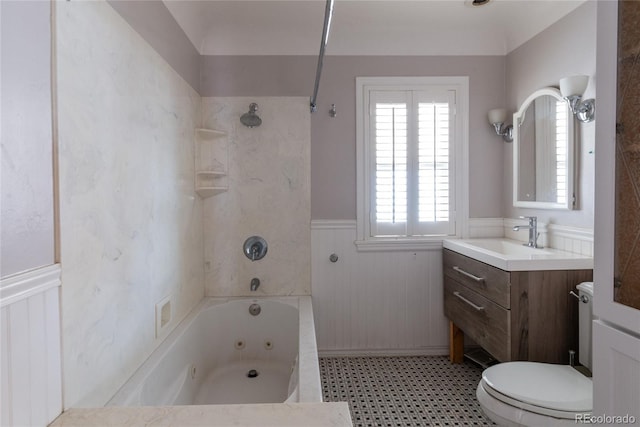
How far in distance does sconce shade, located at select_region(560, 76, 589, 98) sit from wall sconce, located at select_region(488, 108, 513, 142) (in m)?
0.56

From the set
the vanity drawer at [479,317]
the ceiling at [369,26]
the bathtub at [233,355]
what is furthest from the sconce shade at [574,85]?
the bathtub at [233,355]

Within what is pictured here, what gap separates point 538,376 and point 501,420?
0.28 metres

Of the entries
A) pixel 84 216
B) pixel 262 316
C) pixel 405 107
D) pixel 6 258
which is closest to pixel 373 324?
pixel 262 316

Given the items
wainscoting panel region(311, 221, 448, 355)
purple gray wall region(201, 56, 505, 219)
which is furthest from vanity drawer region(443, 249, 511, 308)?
purple gray wall region(201, 56, 505, 219)

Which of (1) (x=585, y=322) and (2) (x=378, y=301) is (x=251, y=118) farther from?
(1) (x=585, y=322)

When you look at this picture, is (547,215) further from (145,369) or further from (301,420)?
(145,369)

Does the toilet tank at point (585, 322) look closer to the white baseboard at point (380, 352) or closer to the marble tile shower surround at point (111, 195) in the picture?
the white baseboard at point (380, 352)

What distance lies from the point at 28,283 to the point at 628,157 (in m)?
1.55

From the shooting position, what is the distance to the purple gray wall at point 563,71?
1999 millimetres

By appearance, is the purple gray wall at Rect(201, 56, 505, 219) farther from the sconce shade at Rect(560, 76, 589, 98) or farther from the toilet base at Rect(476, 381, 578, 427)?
the toilet base at Rect(476, 381, 578, 427)

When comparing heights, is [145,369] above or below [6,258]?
below

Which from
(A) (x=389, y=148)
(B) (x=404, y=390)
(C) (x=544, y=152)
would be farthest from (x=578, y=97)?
(B) (x=404, y=390)

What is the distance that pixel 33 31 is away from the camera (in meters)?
0.97

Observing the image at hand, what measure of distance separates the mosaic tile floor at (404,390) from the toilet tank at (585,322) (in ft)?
1.96
